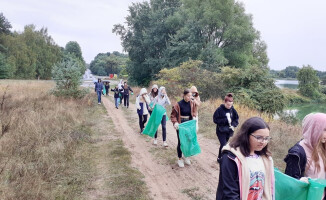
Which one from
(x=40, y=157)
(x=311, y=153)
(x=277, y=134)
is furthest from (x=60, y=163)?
(x=277, y=134)

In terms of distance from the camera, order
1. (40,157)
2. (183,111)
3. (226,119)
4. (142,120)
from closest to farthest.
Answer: (226,119), (40,157), (183,111), (142,120)

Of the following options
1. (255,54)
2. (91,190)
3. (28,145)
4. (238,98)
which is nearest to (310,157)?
(91,190)

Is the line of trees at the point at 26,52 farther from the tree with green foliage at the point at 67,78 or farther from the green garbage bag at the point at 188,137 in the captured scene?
the green garbage bag at the point at 188,137

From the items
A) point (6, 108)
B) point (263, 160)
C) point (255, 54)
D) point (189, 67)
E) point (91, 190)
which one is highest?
point (255, 54)

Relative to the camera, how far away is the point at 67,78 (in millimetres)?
14578

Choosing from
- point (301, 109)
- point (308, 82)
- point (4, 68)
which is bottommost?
point (301, 109)

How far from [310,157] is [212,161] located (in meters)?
4.26

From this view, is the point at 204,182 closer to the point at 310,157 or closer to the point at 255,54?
the point at 310,157

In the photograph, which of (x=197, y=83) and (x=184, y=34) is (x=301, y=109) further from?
(x=197, y=83)

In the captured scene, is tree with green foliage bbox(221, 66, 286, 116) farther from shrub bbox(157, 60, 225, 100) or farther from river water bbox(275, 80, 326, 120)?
river water bbox(275, 80, 326, 120)

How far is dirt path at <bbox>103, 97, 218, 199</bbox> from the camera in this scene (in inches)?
184

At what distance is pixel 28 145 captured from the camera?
6.14m

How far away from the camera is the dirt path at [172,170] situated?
15.3 feet

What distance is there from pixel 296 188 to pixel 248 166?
69 centimetres
